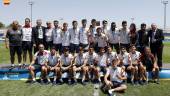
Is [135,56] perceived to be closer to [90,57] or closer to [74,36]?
[90,57]

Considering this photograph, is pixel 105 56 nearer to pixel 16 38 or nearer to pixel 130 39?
pixel 130 39

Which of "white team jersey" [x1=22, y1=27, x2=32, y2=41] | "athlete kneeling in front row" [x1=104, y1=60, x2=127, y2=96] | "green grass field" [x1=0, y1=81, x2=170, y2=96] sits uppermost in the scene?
"white team jersey" [x1=22, y1=27, x2=32, y2=41]

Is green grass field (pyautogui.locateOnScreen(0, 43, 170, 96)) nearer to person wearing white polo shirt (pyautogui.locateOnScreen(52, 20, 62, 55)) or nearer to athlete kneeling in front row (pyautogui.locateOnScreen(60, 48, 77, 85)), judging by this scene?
athlete kneeling in front row (pyautogui.locateOnScreen(60, 48, 77, 85))

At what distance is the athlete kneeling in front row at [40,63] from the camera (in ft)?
43.6

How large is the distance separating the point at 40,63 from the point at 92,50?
197 cm

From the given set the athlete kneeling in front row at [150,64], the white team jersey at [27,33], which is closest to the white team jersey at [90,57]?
the athlete kneeling in front row at [150,64]

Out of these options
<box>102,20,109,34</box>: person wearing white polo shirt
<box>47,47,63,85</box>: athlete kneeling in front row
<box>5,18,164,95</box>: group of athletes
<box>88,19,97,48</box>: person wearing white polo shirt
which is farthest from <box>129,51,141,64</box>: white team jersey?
<box>47,47,63,85</box>: athlete kneeling in front row

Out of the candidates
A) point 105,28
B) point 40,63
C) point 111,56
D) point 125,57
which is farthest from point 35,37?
point 125,57

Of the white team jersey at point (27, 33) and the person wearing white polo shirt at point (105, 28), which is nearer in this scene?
the person wearing white polo shirt at point (105, 28)

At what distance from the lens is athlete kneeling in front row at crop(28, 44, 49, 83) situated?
13.3 metres

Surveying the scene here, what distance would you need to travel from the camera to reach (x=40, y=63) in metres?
13.6

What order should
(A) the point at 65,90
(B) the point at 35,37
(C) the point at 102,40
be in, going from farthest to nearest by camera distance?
(B) the point at 35,37
(C) the point at 102,40
(A) the point at 65,90

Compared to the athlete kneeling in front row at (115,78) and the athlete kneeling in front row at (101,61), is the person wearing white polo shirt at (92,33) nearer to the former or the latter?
the athlete kneeling in front row at (101,61)

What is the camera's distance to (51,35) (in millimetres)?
14383
